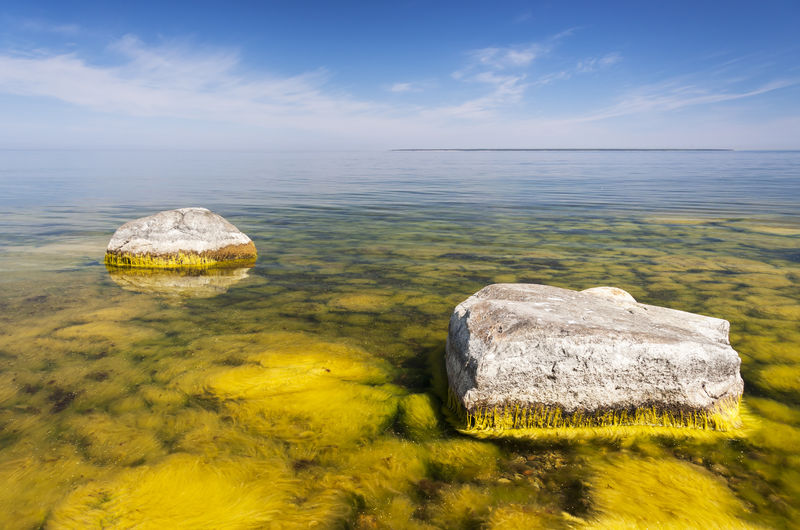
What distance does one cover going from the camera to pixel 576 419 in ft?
12.1

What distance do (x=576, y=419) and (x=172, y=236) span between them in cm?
834

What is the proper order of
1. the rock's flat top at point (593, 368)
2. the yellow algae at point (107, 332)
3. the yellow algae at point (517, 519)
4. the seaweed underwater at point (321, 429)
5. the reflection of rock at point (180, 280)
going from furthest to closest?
the reflection of rock at point (180, 280)
the yellow algae at point (107, 332)
the rock's flat top at point (593, 368)
the seaweed underwater at point (321, 429)
the yellow algae at point (517, 519)

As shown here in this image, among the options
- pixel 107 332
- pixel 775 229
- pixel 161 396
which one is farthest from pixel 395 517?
pixel 775 229

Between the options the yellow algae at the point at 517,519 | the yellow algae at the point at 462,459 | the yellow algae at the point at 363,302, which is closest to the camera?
the yellow algae at the point at 517,519

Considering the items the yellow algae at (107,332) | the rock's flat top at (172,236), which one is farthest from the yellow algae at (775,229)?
the yellow algae at (107,332)

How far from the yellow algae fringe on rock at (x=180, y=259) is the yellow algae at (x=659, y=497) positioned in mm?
8088

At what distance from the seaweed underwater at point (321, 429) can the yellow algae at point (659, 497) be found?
13mm

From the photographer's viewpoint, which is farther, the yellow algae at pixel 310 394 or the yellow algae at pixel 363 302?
the yellow algae at pixel 363 302

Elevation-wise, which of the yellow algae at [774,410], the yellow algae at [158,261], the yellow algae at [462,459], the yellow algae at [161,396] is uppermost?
the yellow algae at [158,261]

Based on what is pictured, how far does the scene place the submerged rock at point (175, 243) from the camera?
28.8 ft

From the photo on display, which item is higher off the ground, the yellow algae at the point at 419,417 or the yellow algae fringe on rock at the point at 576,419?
the yellow algae fringe on rock at the point at 576,419

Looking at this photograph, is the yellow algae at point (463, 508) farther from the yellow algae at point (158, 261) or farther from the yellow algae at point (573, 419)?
the yellow algae at point (158, 261)

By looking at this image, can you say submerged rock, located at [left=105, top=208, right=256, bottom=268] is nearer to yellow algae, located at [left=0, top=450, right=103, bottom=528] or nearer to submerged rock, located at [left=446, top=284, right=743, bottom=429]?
yellow algae, located at [left=0, top=450, right=103, bottom=528]

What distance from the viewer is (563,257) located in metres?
9.96
